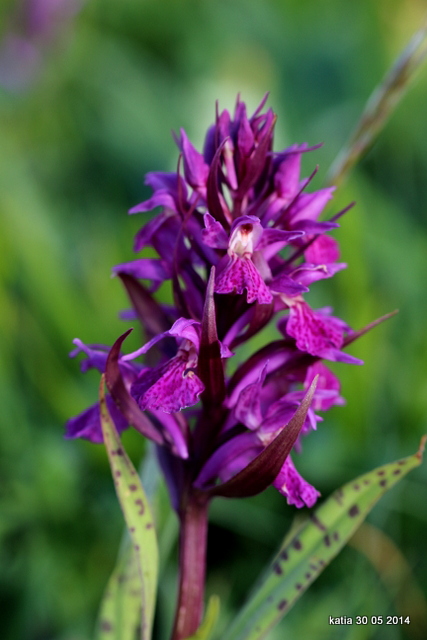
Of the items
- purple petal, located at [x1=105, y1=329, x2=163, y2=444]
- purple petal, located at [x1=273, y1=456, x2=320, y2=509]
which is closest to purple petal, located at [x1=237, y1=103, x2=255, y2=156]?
purple petal, located at [x1=105, y1=329, x2=163, y2=444]

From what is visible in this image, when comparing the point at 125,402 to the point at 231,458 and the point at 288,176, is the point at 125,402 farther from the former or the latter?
the point at 288,176

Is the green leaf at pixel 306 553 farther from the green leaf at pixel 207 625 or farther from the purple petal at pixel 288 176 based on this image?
the purple petal at pixel 288 176

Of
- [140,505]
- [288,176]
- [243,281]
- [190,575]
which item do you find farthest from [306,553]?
[288,176]

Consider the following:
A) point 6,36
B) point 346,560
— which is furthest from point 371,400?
point 6,36

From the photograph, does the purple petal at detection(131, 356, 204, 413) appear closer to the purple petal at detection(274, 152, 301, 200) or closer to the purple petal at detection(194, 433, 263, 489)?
the purple petal at detection(194, 433, 263, 489)

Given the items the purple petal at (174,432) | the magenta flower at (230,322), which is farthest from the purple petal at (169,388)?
the purple petal at (174,432)
